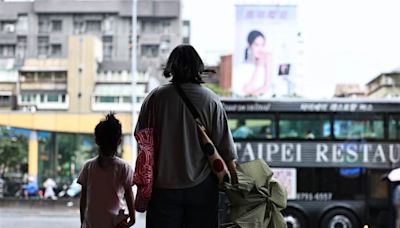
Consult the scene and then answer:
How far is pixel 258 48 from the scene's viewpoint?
8.34m

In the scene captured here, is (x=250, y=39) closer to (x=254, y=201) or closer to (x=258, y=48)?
(x=258, y=48)

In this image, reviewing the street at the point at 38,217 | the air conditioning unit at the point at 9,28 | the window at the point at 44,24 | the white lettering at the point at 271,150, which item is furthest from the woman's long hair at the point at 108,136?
the window at the point at 44,24

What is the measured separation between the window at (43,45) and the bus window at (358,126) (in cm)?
429

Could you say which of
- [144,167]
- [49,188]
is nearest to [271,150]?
[49,188]

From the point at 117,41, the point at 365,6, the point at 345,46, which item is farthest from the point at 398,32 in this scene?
the point at 117,41

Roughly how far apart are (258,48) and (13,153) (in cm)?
501

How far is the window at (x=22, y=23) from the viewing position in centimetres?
859

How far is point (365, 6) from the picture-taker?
718cm

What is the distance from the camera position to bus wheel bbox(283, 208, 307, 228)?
775cm

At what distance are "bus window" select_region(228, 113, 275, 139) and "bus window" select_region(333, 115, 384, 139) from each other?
77cm

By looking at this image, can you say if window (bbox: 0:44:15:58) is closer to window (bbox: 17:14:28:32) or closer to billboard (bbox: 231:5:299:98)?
window (bbox: 17:14:28:32)

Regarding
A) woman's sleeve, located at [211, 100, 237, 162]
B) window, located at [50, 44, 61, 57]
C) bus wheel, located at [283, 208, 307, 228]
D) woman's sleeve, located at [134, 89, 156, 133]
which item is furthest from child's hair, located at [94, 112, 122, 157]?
window, located at [50, 44, 61, 57]

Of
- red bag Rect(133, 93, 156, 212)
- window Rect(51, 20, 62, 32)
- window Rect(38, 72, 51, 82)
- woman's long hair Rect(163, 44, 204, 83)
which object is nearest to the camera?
red bag Rect(133, 93, 156, 212)

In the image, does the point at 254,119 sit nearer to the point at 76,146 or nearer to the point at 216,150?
the point at 76,146
